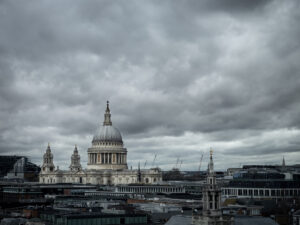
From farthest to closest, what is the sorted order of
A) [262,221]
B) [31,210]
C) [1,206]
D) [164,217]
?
[1,206] < [31,210] < [164,217] < [262,221]

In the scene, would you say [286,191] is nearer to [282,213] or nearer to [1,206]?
[282,213]

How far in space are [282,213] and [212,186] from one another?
60.1 m

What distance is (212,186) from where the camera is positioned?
72.1 metres

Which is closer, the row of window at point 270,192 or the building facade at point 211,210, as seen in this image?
the building facade at point 211,210

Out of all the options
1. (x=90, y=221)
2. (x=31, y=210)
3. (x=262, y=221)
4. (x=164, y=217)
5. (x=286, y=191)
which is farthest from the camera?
(x=286, y=191)

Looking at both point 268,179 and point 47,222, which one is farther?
point 268,179

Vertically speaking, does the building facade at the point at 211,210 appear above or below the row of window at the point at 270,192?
below

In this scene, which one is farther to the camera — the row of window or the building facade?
the row of window

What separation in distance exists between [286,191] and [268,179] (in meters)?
8.50

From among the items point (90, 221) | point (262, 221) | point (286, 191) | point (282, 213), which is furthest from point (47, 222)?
point (286, 191)

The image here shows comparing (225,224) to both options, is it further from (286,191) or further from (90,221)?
(286,191)

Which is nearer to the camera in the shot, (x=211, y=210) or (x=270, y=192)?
(x=211, y=210)

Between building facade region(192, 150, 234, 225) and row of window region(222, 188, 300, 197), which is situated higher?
row of window region(222, 188, 300, 197)

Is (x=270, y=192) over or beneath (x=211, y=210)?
over
